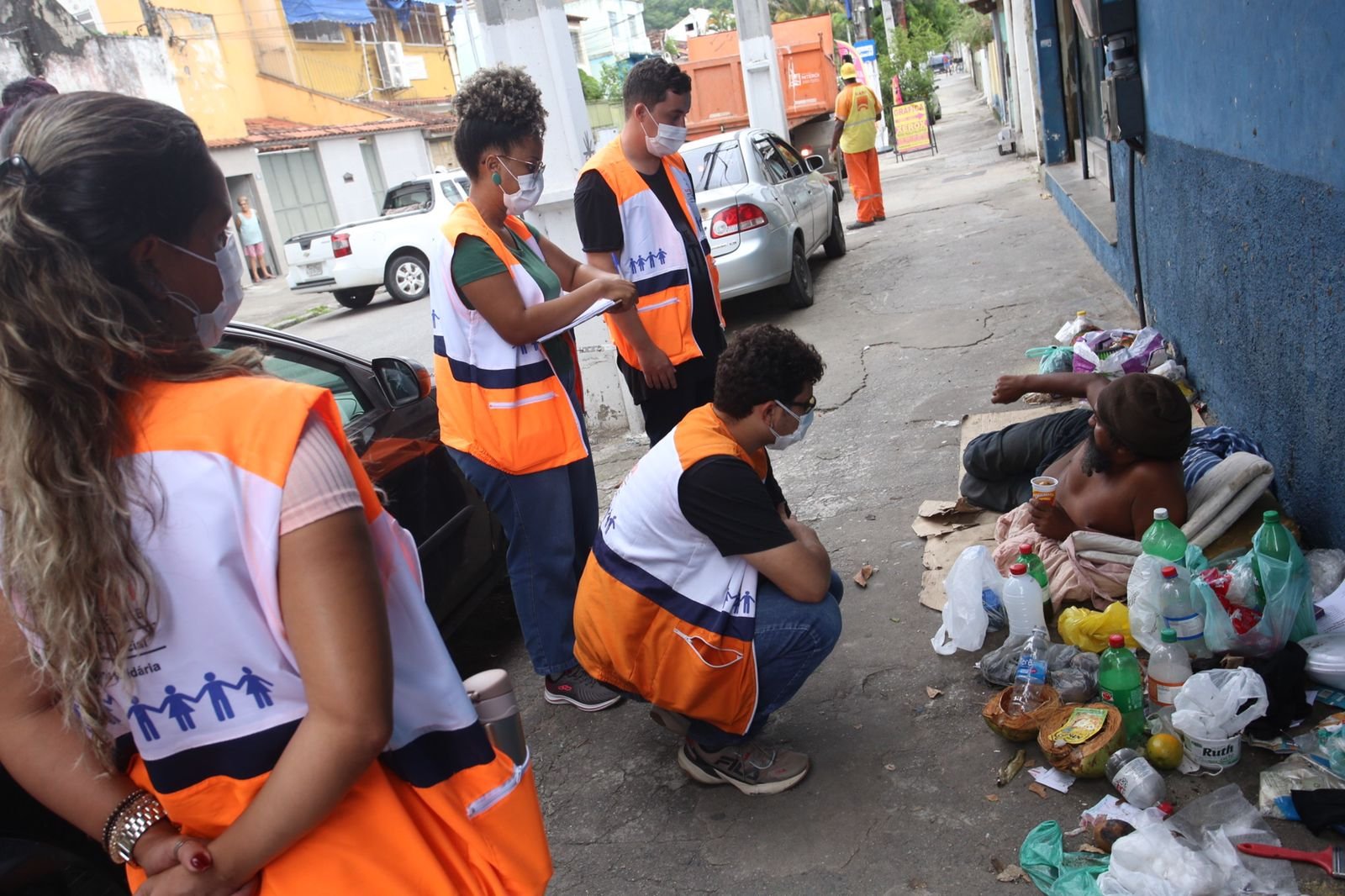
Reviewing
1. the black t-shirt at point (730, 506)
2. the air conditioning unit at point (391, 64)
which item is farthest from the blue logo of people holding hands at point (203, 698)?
the air conditioning unit at point (391, 64)

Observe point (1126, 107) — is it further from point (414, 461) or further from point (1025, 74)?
point (1025, 74)

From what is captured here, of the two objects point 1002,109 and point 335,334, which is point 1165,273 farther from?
point 1002,109

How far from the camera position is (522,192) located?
Result: 322cm

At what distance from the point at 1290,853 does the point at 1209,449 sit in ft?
6.34

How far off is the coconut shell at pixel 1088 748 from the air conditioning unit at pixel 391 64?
33.8 meters

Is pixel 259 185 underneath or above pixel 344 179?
→ above

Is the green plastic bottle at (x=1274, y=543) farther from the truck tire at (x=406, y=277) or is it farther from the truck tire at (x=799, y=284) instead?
the truck tire at (x=406, y=277)

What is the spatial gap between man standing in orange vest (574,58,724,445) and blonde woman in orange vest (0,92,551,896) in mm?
2725

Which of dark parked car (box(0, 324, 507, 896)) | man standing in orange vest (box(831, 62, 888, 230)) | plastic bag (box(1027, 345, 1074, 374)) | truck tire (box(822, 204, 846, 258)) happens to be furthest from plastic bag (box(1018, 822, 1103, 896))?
man standing in orange vest (box(831, 62, 888, 230))

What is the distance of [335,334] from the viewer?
13234 mm

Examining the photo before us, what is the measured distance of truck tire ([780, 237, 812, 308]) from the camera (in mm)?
8805

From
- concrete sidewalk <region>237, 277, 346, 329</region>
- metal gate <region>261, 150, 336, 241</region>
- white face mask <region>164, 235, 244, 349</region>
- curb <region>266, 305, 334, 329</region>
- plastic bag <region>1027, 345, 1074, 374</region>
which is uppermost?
metal gate <region>261, 150, 336, 241</region>

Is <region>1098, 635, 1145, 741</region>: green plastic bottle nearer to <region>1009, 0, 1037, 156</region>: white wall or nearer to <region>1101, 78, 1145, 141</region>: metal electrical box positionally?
<region>1101, 78, 1145, 141</region>: metal electrical box

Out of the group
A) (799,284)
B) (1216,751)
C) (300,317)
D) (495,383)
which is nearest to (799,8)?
(300,317)
